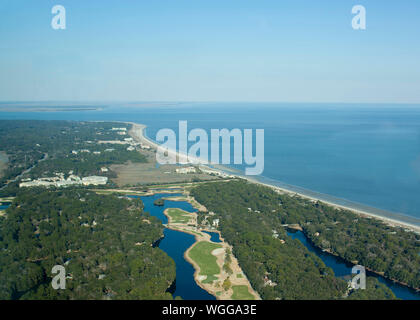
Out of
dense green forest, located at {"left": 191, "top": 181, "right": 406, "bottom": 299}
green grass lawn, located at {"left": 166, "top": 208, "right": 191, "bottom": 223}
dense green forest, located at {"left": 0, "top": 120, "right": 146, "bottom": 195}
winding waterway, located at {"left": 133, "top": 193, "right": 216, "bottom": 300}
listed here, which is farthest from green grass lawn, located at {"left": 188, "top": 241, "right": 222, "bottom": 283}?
dense green forest, located at {"left": 0, "top": 120, "right": 146, "bottom": 195}

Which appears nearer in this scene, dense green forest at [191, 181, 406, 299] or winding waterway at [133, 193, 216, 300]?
dense green forest at [191, 181, 406, 299]

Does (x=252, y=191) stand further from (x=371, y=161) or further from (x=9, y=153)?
(x=9, y=153)

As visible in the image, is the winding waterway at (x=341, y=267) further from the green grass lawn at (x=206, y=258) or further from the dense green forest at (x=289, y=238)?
the green grass lawn at (x=206, y=258)

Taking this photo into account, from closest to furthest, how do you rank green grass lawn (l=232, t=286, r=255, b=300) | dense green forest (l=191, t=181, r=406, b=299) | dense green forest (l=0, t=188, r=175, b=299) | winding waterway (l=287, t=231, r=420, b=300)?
dense green forest (l=0, t=188, r=175, b=299) < green grass lawn (l=232, t=286, r=255, b=300) < dense green forest (l=191, t=181, r=406, b=299) < winding waterway (l=287, t=231, r=420, b=300)

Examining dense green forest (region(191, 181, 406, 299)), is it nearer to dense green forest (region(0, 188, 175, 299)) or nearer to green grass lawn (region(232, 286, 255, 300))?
green grass lawn (region(232, 286, 255, 300))

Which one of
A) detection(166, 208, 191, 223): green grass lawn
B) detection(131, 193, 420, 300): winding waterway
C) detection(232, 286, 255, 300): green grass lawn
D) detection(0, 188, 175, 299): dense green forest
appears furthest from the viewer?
detection(166, 208, 191, 223): green grass lawn

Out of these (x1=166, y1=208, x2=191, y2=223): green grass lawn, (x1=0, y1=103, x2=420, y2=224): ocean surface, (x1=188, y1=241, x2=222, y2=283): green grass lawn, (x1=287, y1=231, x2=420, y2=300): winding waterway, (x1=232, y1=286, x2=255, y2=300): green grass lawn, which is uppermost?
(x1=0, y1=103, x2=420, y2=224): ocean surface

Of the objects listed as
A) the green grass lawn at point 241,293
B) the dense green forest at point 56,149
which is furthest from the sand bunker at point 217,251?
the dense green forest at point 56,149

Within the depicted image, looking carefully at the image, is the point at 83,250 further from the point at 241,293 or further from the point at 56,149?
the point at 56,149
